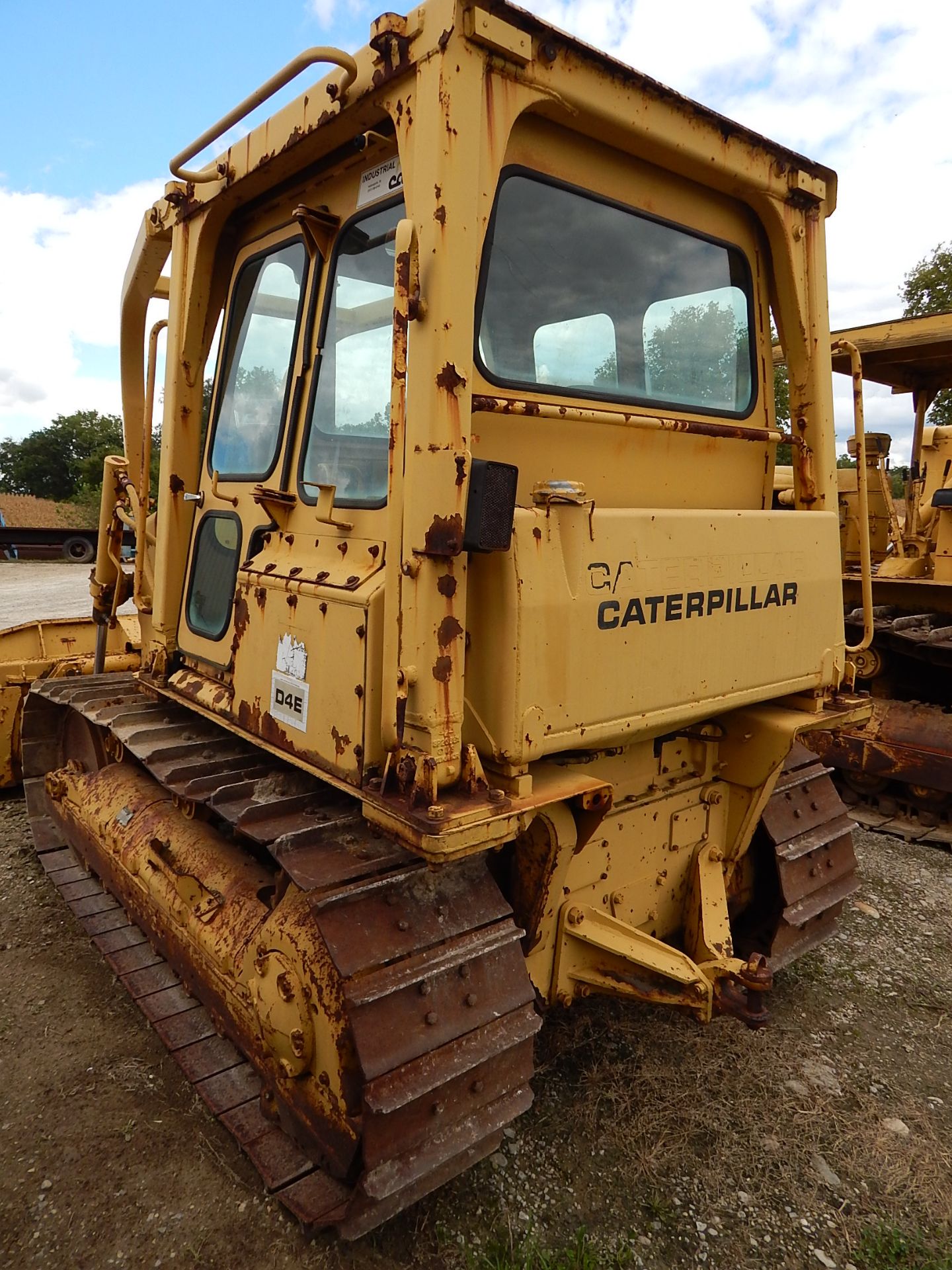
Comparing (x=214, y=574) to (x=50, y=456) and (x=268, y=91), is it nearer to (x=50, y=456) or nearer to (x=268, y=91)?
(x=268, y=91)

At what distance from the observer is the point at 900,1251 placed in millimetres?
2270

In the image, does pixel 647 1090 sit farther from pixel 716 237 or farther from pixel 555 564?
pixel 716 237

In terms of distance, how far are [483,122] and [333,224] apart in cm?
71

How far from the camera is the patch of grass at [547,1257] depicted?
2127mm

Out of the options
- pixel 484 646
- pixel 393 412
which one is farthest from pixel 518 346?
pixel 484 646

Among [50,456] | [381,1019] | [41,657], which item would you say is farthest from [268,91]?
[50,456]

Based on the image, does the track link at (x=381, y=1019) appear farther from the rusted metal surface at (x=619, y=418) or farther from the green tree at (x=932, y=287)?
the green tree at (x=932, y=287)

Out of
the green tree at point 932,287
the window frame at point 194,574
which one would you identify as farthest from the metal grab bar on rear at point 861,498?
the green tree at point 932,287

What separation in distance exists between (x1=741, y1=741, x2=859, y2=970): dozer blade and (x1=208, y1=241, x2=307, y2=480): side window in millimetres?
2381

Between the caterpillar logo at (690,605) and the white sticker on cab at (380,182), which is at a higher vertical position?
the white sticker on cab at (380,182)

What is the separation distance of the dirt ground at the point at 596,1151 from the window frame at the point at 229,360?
2.11 meters

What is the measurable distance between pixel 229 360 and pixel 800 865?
9.61 feet

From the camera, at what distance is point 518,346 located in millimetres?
2252

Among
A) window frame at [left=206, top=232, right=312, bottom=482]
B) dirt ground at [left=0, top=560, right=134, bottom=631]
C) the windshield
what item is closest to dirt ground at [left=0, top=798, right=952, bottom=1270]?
the windshield
